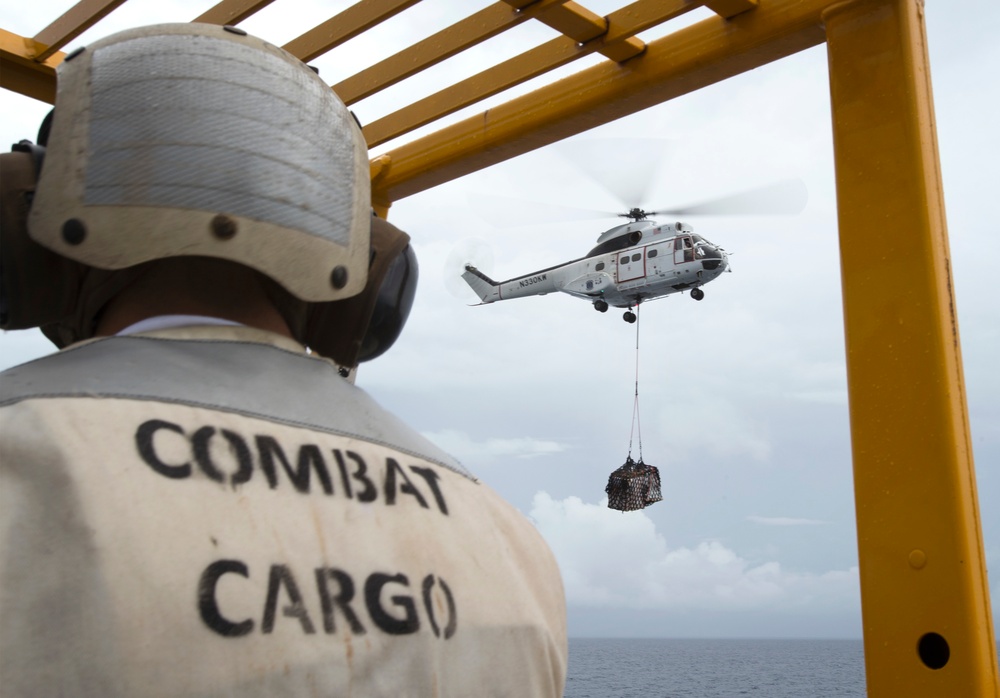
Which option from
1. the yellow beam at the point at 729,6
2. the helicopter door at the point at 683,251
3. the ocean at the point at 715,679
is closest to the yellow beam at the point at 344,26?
the yellow beam at the point at 729,6

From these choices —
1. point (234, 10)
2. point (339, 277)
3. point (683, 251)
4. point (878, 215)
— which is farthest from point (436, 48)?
point (683, 251)

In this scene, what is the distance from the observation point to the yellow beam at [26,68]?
3.88m

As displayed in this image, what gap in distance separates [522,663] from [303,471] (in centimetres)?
39

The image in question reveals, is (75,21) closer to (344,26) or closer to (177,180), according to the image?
(344,26)

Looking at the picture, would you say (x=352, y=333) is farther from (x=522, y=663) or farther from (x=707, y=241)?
(x=707, y=241)

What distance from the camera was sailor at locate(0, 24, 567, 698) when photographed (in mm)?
992

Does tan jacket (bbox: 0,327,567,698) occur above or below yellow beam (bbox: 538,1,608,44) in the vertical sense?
below

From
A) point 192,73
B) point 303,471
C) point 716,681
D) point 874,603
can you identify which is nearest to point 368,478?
point 303,471

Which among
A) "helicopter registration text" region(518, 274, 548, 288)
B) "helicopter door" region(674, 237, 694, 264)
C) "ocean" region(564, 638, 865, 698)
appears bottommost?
"ocean" region(564, 638, 865, 698)

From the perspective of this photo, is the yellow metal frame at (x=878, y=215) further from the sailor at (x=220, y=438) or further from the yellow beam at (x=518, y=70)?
the sailor at (x=220, y=438)

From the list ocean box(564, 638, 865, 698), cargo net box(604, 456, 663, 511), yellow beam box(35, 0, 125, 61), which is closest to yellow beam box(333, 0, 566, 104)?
yellow beam box(35, 0, 125, 61)

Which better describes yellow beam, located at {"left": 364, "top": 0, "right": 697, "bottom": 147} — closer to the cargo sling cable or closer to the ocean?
the cargo sling cable

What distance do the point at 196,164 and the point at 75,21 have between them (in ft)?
9.17

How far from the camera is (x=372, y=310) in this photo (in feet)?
5.52
